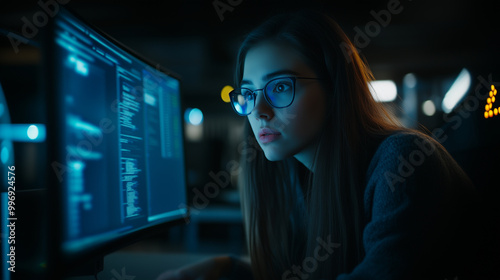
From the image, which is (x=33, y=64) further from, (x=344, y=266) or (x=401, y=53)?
(x=401, y=53)

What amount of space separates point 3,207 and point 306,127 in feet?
2.30

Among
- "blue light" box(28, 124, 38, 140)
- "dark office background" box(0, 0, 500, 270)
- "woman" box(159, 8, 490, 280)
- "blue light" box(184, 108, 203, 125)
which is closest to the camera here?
"woman" box(159, 8, 490, 280)

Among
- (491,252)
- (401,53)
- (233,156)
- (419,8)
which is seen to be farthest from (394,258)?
(401,53)

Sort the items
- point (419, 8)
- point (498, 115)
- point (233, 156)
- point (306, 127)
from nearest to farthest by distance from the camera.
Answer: point (498, 115) < point (306, 127) < point (419, 8) < point (233, 156)

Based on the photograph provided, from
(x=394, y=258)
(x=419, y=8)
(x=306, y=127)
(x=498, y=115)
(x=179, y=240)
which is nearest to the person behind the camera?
(x=394, y=258)

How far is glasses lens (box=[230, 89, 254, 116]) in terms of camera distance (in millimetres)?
912

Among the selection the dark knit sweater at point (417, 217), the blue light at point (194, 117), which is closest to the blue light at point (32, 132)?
the dark knit sweater at point (417, 217)

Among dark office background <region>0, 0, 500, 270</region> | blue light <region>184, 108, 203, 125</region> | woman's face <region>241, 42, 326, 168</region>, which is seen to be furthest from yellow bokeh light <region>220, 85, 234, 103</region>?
woman's face <region>241, 42, 326, 168</region>

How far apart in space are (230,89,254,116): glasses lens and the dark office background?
19.8 inches

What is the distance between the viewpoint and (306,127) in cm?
86

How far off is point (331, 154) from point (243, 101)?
1.01ft

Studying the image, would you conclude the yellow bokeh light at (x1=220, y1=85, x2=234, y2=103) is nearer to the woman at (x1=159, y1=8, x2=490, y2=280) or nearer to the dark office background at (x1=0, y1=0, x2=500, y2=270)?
the dark office background at (x1=0, y1=0, x2=500, y2=270)

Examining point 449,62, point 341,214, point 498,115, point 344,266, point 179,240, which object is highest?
point 449,62

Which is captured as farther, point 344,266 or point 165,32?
point 165,32
